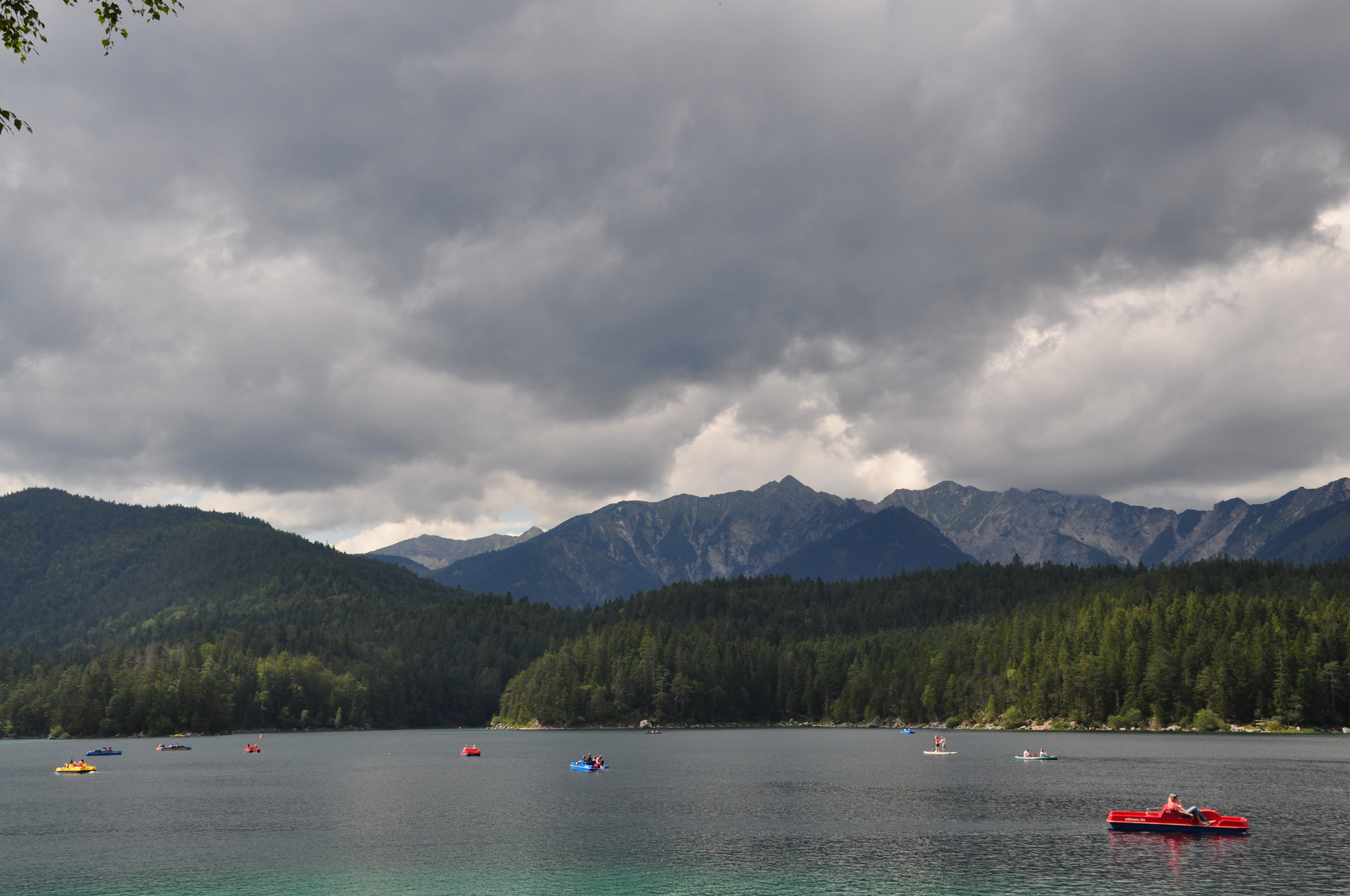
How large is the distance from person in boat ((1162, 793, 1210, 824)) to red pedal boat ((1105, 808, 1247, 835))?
77 millimetres

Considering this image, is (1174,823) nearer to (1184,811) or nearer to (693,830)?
(1184,811)

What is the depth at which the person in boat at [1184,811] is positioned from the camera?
81144 millimetres

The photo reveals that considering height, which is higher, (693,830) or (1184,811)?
(1184,811)

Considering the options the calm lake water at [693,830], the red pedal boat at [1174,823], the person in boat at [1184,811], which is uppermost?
the person in boat at [1184,811]

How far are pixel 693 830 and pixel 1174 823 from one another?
40.5 meters

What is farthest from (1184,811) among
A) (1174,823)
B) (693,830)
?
(693,830)

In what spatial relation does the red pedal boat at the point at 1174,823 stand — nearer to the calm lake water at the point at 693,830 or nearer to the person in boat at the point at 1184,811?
the person in boat at the point at 1184,811

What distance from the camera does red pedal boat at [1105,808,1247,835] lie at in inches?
3162

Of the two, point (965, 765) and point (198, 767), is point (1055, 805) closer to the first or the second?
point (965, 765)

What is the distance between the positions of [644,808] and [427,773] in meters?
64.8

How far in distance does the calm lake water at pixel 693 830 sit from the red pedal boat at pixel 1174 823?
4.29ft

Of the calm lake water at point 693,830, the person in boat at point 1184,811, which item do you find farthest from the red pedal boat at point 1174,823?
the calm lake water at point 693,830

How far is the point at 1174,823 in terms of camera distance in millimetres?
81688

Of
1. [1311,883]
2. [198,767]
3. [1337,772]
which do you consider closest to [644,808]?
[1311,883]
